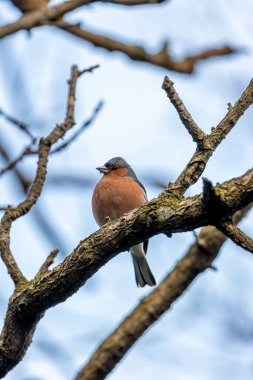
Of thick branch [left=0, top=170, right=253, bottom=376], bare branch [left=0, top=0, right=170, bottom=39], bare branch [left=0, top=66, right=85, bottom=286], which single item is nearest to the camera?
thick branch [left=0, top=170, right=253, bottom=376]

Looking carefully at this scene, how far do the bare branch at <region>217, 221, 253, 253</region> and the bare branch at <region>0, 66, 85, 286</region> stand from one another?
174cm

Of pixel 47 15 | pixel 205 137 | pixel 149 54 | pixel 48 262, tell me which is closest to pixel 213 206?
pixel 205 137

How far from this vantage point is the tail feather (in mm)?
8406

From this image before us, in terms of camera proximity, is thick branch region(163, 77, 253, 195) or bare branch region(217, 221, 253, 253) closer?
bare branch region(217, 221, 253, 253)

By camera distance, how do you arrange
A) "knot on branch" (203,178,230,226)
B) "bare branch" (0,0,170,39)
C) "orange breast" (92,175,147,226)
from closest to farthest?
"knot on branch" (203,178,230,226)
"bare branch" (0,0,170,39)
"orange breast" (92,175,147,226)

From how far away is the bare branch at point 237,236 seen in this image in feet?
10.4

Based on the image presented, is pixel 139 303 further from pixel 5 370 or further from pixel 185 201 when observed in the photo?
pixel 185 201

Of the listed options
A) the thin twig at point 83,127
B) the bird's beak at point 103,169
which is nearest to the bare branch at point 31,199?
the thin twig at point 83,127

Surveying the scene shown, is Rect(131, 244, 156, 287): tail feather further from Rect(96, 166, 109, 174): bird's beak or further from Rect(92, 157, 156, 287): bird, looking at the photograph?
Rect(96, 166, 109, 174): bird's beak

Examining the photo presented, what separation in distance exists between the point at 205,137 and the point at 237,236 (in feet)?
2.78

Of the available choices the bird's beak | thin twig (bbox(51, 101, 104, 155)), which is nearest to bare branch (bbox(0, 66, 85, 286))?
thin twig (bbox(51, 101, 104, 155))

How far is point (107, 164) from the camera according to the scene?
365 inches

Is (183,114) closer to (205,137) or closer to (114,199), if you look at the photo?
(205,137)

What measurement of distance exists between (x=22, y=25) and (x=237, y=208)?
293 cm
